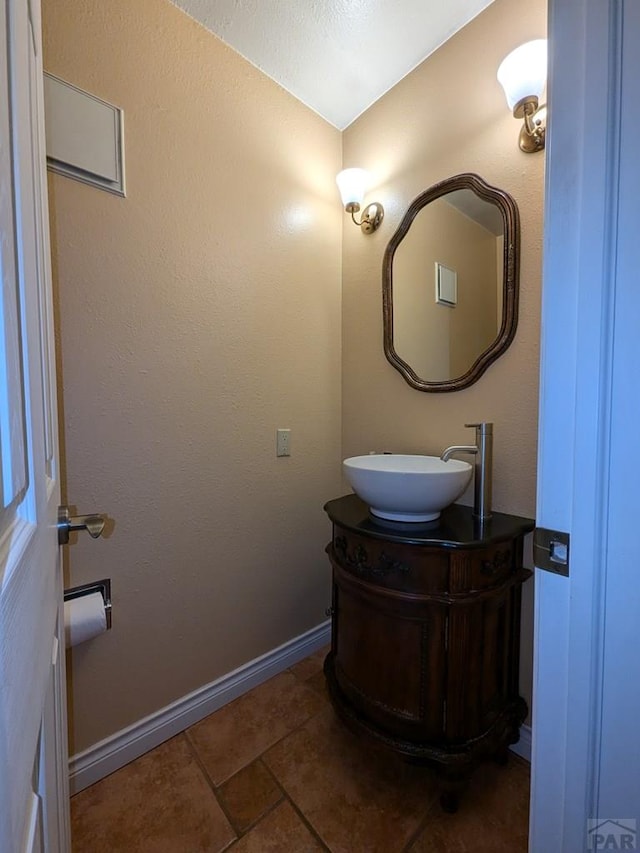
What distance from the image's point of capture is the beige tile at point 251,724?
115 centimetres

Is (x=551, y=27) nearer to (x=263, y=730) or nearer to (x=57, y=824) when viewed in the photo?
(x=57, y=824)

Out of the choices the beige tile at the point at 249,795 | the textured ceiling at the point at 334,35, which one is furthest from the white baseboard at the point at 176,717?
the textured ceiling at the point at 334,35

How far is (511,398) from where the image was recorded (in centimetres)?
117

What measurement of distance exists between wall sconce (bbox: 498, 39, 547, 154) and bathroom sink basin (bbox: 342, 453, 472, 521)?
3.48 ft

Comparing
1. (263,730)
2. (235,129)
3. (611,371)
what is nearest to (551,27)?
(611,371)

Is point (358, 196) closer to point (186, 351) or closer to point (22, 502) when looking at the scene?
point (186, 351)

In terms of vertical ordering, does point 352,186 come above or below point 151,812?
above

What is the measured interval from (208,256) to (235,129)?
1.70 feet

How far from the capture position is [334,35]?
125 centimetres

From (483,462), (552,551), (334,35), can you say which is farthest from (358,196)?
(552,551)

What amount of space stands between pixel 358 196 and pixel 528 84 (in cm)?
67

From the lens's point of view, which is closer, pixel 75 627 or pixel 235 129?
pixel 75 627

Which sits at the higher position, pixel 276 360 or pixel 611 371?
pixel 276 360

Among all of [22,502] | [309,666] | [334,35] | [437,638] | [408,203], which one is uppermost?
[334,35]
